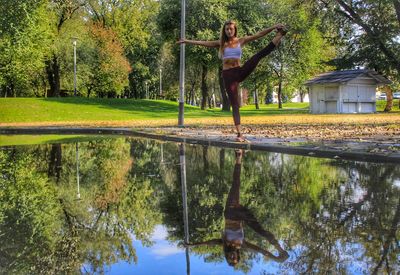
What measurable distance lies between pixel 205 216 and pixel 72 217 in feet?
4.60

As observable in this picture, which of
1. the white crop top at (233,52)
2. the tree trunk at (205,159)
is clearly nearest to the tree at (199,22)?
the tree trunk at (205,159)

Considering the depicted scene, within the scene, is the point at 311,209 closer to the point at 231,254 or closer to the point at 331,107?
the point at 231,254

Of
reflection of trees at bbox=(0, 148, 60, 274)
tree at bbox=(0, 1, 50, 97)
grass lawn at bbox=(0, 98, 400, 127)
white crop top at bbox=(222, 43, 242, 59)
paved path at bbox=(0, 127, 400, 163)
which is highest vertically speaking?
tree at bbox=(0, 1, 50, 97)

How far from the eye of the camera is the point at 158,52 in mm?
64625

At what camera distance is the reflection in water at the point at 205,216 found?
3439mm

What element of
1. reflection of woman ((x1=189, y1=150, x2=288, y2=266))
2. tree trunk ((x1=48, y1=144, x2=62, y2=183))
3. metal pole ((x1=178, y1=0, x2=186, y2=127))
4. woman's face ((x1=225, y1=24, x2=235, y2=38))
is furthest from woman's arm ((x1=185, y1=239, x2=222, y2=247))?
metal pole ((x1=178, y1=0, x2=186, y2=127))

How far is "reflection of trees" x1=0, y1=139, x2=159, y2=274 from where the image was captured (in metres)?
3.59

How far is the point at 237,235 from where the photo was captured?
402cm

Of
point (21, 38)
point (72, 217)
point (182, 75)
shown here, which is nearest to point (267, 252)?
point (72, 217)

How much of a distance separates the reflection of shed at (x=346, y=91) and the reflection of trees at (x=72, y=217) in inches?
1522

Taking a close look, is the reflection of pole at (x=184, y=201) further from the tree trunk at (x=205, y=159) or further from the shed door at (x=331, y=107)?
the shed door at (x=331, y=107)

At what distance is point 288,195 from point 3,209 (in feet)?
11.1

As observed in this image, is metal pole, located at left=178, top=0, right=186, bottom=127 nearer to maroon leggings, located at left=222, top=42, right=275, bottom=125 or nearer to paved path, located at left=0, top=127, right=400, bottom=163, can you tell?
paved path, located at left=0, top=127, right=400, bottom=163

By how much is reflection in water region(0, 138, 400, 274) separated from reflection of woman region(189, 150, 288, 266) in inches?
0.4
